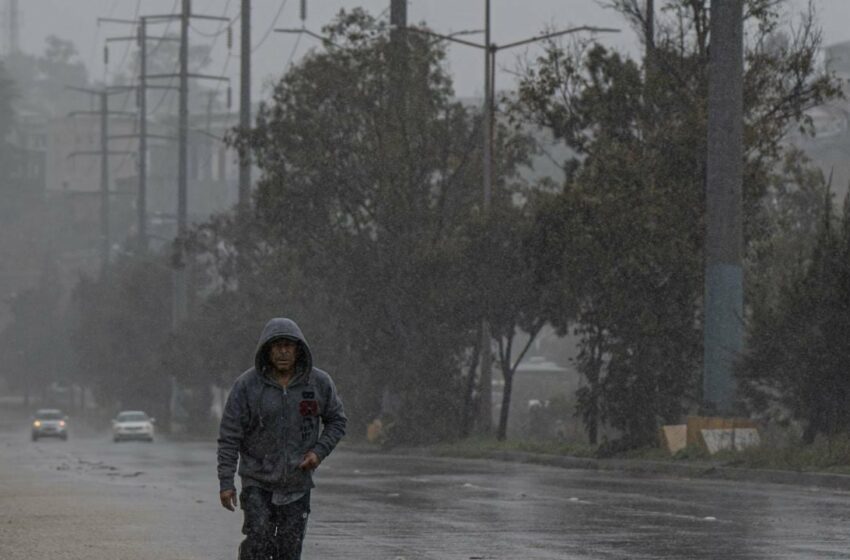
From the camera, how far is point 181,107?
89.4 metres

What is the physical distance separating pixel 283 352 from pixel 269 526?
955mm

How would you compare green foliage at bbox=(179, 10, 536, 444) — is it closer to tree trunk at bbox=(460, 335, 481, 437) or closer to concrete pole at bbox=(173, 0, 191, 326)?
tree trunk at bbox=(460, 335, 481, 437)

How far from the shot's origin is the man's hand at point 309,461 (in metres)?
11.4

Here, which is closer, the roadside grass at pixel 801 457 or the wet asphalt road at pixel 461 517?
the wet asphalt road at pixel 461 517

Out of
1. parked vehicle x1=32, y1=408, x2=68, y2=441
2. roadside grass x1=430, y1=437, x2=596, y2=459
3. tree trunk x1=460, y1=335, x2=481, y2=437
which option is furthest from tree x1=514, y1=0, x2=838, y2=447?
parked vehicle x1=32, y1=408, x2=68, y2=441

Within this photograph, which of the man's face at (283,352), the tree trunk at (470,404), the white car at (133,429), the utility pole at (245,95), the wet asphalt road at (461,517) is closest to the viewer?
the man's face at (283,352)

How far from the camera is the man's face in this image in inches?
448

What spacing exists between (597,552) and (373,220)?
1459 inches

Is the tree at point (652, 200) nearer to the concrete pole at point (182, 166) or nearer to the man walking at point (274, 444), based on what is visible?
the man walking at point (274, 444)

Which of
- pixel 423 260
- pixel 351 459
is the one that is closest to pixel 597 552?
pixel 351 459

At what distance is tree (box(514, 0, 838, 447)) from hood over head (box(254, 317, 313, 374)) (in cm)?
2424

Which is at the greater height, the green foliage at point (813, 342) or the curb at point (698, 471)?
the green foliage at point (813, 342)

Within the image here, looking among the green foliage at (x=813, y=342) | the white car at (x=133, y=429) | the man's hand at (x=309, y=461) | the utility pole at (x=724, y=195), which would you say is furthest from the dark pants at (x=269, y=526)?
the white car at (x=133, y=429)

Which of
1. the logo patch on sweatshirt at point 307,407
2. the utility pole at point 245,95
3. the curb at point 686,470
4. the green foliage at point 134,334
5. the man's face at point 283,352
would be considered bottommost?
the curb at point 686,470
